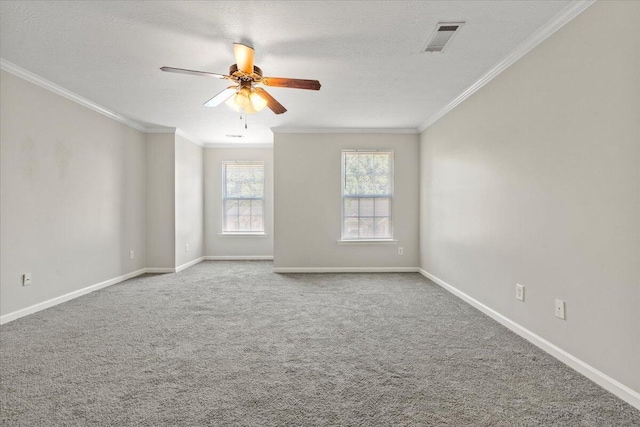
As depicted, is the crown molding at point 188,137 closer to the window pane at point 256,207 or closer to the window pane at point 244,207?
the window pane at point 244,207

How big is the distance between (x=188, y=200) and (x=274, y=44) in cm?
402

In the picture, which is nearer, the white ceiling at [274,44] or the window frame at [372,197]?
the white ceiling at [274,44]

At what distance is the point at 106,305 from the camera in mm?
3404

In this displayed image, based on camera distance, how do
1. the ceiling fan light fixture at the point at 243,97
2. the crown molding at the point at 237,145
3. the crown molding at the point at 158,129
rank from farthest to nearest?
the crown molding at the point at 237,145 < the crown molding at the point at 158,129 < the ceiling fan light fixture at the point at 243,97

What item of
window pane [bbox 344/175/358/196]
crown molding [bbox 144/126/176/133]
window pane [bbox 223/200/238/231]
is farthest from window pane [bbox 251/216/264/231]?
crown molding [bbox 144/126/176/133]

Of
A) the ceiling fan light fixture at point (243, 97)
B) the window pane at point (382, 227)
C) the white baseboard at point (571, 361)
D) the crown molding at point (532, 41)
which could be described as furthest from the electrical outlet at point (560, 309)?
the window pane at point (382, 227)

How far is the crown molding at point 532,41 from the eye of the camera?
1.98 metres

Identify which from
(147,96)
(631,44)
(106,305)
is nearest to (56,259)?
(106,305)

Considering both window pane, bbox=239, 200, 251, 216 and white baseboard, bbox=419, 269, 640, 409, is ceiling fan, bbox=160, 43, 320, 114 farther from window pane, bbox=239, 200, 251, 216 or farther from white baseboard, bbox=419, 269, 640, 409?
window pane, bbox=239, 200, 251, 216

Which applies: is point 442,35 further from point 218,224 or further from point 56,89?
point 218,224

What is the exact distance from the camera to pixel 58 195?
3463 mm

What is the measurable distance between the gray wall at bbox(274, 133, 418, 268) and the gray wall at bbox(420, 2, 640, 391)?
1805mm

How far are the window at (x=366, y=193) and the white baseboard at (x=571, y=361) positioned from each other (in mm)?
2202

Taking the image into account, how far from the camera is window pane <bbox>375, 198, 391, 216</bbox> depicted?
5.25 meters
